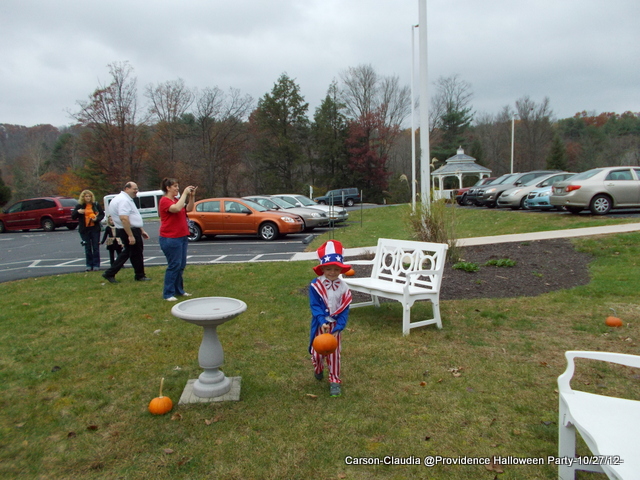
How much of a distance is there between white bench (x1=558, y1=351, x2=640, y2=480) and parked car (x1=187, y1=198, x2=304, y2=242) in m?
13.0

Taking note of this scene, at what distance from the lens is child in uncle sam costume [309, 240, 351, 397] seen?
3.49 meters

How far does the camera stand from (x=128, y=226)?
23.5 feet

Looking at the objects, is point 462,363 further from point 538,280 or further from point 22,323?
point 22,323

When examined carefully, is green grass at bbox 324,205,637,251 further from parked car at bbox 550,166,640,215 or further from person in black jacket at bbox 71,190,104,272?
person in black jacket at bbox 71,190,104,272

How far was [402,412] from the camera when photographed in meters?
3.23

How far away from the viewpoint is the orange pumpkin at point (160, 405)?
3.25 meters

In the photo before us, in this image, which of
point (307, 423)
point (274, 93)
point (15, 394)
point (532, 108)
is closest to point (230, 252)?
point (15, 394)

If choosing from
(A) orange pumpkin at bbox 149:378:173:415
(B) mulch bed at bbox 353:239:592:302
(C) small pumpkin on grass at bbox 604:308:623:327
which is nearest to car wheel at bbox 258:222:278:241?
(B) mulch bed at bbox 353:239:592:302

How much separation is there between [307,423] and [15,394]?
247 cm

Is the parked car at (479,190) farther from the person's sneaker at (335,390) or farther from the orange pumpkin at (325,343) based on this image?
the orange pumpkin at (325,343)

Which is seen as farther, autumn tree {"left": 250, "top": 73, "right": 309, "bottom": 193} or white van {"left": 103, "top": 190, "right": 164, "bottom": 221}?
autumn tree {"left": 250, "top": 73, "right": 309, "bottom": 193}

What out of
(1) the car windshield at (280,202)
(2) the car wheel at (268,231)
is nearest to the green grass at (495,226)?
(2) the car wheel at (268,231)

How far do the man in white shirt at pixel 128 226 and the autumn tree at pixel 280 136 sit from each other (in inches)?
1680

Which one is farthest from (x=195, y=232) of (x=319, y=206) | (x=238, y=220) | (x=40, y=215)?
(x=40, y=215)
